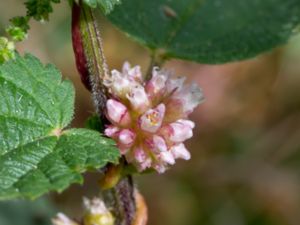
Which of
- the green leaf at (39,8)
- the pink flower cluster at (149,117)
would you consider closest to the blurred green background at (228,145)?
the pink flower cluster at (149,117)

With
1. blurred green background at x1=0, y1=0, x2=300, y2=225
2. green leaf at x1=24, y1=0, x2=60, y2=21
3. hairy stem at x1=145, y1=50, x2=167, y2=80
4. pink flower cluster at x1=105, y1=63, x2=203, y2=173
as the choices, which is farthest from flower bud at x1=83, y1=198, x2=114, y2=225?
blurred green background at x1=0, y1=0, x2=300, y2=225

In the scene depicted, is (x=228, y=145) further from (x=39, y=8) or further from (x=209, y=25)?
(x=39, y=8)

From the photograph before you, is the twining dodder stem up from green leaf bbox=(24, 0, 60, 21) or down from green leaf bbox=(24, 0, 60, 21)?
down

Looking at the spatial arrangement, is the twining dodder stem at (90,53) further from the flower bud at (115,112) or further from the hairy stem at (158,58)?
the hairy stem at (158,58)

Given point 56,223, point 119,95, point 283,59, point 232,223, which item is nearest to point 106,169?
point 119,95

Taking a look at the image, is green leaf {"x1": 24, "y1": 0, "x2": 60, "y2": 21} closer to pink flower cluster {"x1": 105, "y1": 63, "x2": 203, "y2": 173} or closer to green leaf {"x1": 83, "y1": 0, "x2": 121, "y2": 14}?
green leaf {"x1": 83, "y1": 0, "x2": 121, "y2": 14}

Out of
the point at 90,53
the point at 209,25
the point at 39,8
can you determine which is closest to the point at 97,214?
the point at 90,53

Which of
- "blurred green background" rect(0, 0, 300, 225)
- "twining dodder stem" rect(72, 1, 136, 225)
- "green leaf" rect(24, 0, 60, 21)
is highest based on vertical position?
"green leaf" rect(24, 0, 60, 21)
